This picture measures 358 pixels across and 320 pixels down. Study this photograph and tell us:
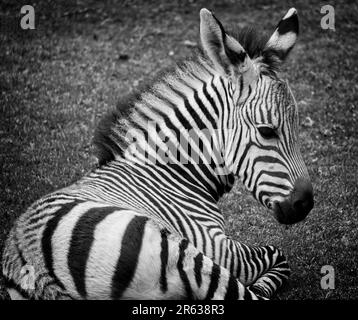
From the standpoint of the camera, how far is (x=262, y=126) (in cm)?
478

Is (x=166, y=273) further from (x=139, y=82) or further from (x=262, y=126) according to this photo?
(x=139, y=82)

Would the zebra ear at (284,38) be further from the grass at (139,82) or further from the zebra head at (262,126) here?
the grass at (139,82)

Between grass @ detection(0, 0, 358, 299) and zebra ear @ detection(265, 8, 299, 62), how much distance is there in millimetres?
2577

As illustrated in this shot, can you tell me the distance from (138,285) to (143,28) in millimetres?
10945

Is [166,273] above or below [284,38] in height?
below

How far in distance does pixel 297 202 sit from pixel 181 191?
118 centimetres

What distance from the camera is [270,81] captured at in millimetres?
4883

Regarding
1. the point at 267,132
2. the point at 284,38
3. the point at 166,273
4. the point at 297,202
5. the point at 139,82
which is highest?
the point at 284,38

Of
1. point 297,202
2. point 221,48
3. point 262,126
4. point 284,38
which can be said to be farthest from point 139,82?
point 297,202

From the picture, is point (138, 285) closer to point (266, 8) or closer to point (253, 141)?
point (253, 141)

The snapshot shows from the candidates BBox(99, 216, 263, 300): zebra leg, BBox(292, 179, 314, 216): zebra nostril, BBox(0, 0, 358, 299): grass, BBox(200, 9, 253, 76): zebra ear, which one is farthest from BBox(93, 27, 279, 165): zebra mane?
BBox(0, 0, 358, 299): grass

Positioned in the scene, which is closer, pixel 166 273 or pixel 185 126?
→ pixel 166 273

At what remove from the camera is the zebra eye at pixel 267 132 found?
477cm
